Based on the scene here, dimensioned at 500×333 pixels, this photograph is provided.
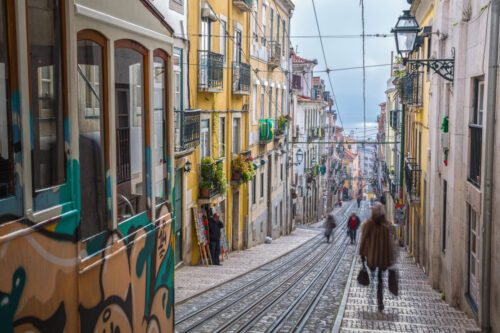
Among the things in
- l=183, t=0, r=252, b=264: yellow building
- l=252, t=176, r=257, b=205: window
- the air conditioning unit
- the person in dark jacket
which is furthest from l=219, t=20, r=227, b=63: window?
the air conditioning unit

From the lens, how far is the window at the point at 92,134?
3371mm

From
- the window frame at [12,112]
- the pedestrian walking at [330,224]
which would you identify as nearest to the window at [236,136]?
the pedestrian walking at [330,224]

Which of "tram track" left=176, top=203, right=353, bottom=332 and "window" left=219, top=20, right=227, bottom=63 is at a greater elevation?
"window" left=219, top=20, right=227, bottom=63

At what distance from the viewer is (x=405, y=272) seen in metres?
18.2

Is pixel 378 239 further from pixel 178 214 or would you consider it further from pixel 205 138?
pixel 205 138

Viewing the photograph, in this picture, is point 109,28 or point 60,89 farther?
point 109,28

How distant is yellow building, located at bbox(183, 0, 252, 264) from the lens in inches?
632

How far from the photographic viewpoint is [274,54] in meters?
28.0

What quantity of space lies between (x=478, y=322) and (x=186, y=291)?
212 inches

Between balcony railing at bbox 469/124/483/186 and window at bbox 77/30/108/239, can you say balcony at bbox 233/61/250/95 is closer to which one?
balcony railing at bbox 469/124/483/186

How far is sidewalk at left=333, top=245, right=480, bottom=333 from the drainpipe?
1.90ft

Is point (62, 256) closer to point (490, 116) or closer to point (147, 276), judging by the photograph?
point (147, 276)

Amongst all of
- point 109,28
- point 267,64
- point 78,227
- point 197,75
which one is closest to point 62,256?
point 78,227

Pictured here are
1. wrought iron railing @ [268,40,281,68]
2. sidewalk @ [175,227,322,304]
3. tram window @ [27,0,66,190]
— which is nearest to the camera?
tram window @ [27,0,66,190]
